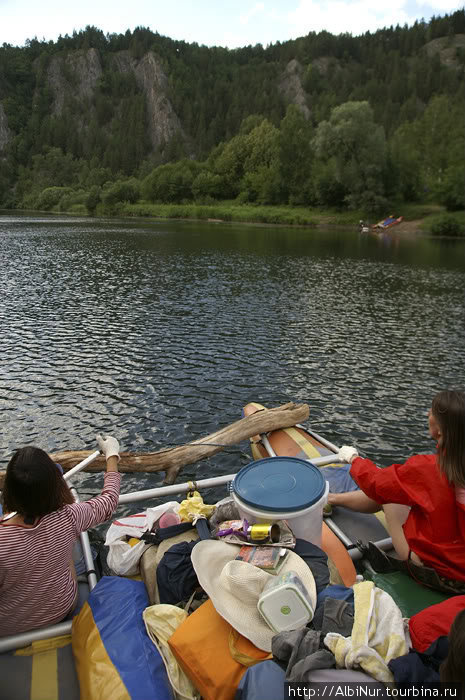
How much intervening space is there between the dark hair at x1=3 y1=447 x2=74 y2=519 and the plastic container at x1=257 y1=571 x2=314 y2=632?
1764mm

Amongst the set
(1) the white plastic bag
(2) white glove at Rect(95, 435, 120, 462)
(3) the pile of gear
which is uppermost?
(2) white glove at Rect(95, 435, 120, 462)

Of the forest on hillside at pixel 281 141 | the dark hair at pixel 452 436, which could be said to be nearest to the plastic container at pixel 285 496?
the dark hair at pixel 452 436

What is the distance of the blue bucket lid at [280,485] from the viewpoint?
14.4 ft

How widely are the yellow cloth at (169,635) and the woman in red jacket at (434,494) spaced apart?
2.11m

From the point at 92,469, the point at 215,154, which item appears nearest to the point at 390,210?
the point at 215,154

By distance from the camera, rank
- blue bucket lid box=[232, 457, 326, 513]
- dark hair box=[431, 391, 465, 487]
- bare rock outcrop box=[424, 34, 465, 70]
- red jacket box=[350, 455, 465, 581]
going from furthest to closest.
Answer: bare rock outcrop box=[424, 34, 465, 70] < blue bucket lid box=[232, 457, 326, 513] < red jacket box=[350, 455, 465, 581] < dark hair box=[431, 391, 465, 487]

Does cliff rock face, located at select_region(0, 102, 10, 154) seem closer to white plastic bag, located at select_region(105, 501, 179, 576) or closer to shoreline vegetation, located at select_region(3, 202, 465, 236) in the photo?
shoreline vegetation, located at select_region(3, 202, 465, 236)

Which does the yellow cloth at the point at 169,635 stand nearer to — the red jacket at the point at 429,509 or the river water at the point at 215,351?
the red jacket at the point at 429,509

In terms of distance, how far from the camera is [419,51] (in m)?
188

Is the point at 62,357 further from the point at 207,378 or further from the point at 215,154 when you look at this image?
the point at 215,154

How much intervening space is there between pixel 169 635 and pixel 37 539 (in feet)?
4.26

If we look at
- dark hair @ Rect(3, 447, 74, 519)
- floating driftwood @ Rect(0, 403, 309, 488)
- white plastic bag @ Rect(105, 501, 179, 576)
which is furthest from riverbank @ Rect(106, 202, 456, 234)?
dark hair @ Rect(3, 447, 74, 519)

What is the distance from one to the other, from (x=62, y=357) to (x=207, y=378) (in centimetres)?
515

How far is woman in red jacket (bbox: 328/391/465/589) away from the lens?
384cm
